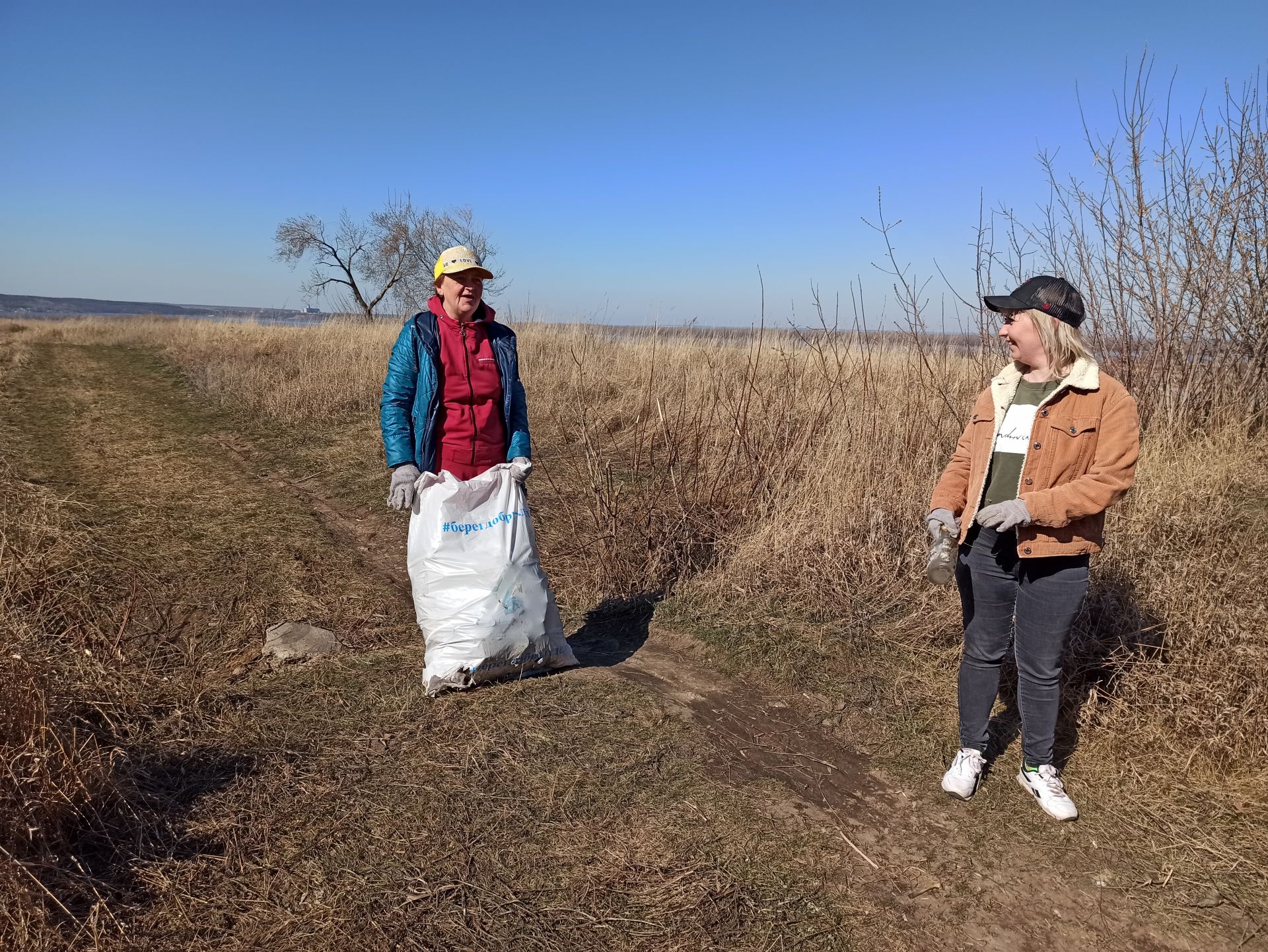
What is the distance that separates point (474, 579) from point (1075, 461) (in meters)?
2.23

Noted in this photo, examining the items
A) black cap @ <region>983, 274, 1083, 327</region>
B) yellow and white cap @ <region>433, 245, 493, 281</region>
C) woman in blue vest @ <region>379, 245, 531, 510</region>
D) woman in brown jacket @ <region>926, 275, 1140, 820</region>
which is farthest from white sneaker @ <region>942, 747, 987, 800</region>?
yellow and white cap @ <region>433, 245, 493, 281</region>

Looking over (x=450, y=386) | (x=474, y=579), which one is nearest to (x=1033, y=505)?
(x=474, y=579)

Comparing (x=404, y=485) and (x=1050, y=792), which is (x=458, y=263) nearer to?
(x=404, y=485)

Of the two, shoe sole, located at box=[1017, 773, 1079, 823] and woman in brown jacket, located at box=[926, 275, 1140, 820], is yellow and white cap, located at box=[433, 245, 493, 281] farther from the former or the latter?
shoe sole, located at box=[1017, 773, 1079, 823]

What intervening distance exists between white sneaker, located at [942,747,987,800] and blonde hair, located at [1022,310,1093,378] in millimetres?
1289

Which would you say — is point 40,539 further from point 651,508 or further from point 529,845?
point 529,845

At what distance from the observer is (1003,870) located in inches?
94.2

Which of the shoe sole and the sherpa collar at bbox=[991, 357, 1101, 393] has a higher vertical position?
the sherpa collar at bbox=[991, 357, 1101, 393]

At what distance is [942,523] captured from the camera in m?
2.67

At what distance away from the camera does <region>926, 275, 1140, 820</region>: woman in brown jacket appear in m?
2.35

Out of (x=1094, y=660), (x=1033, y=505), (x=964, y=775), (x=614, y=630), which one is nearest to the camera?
(x=1033, y=505)

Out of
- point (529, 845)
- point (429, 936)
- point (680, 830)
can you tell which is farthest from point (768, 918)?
point (429, 936)

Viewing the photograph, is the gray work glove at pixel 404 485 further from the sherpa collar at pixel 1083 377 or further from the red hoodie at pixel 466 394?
the sherpa collar at pixel 1083 377

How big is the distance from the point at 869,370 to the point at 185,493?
5300mm
